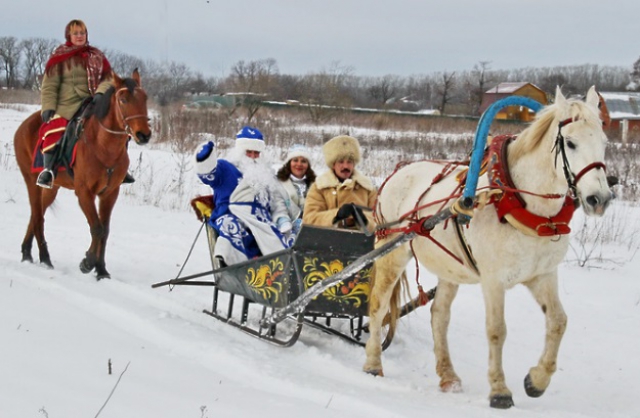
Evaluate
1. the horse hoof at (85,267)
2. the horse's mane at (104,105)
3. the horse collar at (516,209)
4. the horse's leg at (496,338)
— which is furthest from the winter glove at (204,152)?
the horse's leg at (496,338)

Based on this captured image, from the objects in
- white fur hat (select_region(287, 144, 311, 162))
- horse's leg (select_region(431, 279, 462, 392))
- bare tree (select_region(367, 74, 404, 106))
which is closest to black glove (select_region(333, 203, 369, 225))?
horse's leg (select_region(431, 279, 462, 392))

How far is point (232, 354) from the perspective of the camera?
5.25 metres

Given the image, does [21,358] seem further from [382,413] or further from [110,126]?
[110,126]

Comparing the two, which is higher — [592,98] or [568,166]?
[592,98]

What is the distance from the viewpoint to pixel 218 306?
7.20 m

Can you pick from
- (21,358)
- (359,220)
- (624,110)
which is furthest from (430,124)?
(21,358)

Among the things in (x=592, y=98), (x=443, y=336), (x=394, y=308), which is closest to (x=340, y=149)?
(x=394, y=308)

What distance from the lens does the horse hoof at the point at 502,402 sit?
178 inches

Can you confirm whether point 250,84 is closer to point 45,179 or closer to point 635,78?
point 45,179

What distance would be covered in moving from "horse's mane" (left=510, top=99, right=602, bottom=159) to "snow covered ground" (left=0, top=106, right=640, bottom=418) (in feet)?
5.21

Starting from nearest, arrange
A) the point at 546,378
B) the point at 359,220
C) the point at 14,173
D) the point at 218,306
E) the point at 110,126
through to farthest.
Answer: the point at 546,378
the point at 359,220
the point at 218,306
the point at 110,126
the point at 14,173

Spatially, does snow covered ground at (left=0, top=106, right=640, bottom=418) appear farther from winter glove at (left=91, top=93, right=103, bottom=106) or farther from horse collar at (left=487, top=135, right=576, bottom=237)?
winter glove at (left=91, top=93, right=103, bottom=106)

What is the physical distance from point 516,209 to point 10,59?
64402 millimetres

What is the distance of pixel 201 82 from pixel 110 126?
40931 millimetres
